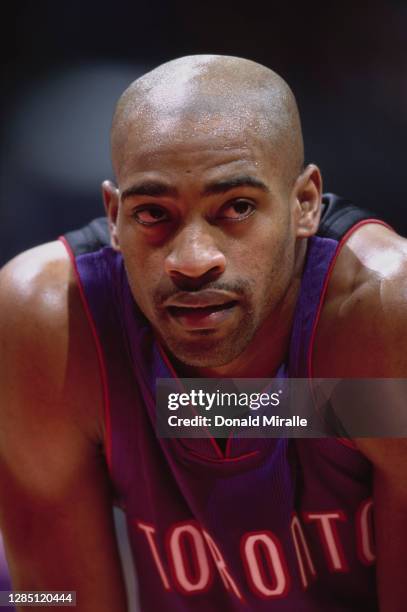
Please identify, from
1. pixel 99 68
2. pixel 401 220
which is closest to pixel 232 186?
pixel 401 220

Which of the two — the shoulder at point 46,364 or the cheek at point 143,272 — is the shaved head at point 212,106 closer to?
the cheek at point 143,272

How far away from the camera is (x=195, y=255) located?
0.87m

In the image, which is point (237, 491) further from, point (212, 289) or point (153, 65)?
point (153, 65)

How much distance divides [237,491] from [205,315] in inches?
10.5

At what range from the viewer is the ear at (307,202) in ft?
3.25

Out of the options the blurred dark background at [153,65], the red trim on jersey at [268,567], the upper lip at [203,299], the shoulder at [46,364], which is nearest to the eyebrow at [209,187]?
the upper lip at [203,299]

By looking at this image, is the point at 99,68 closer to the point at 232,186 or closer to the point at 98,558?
the point at 232,186

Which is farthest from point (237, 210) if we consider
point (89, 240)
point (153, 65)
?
point (153, 65)

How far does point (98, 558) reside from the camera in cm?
113

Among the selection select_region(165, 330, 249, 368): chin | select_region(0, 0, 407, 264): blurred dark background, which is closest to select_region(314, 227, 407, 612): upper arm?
select_region(165, 330, 249, 368): chin

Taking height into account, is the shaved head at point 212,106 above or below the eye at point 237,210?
above

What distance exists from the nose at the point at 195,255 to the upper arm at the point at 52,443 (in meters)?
0.22

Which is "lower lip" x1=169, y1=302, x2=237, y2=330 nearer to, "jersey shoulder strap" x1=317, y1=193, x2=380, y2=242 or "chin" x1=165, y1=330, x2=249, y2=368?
"chin" x1=165, y1=330, x2=249, y2=368

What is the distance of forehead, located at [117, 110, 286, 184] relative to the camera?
0.89m
